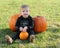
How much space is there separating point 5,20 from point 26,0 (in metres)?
5.05

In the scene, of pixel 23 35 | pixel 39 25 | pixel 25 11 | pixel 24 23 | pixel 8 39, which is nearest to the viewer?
pixel 8 39

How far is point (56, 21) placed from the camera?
8539 mm

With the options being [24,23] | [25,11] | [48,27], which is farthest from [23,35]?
[48,27]

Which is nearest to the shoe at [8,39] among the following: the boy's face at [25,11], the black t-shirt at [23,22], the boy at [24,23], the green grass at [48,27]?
the green grass at [48,27]

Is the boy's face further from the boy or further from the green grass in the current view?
the green grass

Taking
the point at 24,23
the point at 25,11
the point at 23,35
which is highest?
the point at 25,11

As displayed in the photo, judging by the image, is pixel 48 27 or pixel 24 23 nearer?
pixel 24 23

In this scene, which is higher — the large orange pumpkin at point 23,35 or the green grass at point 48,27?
the large orange pumpkin at point 23,35

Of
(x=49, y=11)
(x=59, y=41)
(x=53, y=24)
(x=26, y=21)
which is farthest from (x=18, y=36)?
(x=49, y=11)

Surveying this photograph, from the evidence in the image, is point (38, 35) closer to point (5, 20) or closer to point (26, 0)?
point (5, 20)

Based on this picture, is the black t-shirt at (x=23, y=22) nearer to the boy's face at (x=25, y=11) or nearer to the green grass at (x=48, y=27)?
the boy's face at (x=25, y=11)

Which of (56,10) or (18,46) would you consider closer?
(18,46)

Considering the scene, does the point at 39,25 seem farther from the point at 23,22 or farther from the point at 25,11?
the point at 25,11

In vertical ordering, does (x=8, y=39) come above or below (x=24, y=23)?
below
